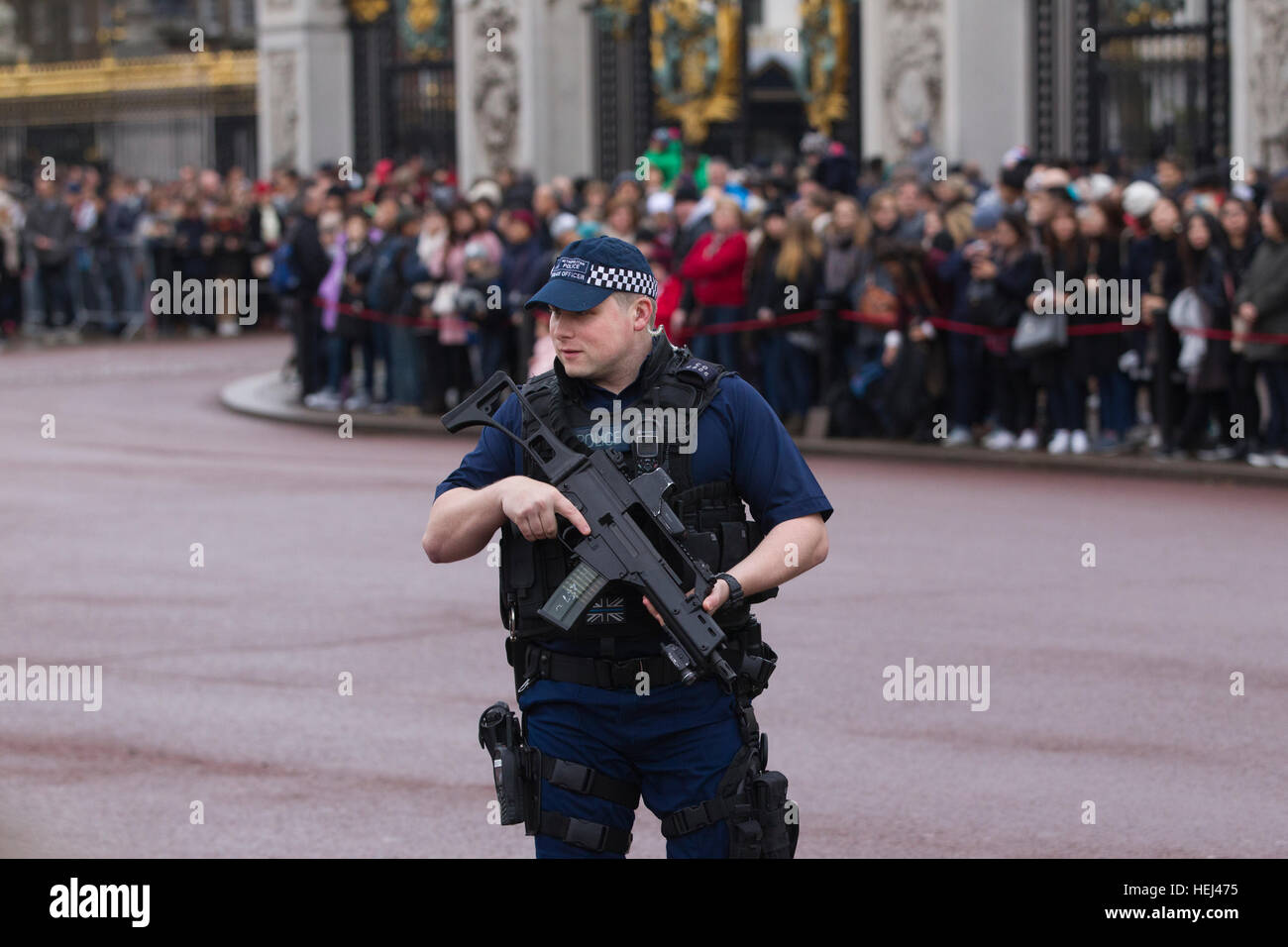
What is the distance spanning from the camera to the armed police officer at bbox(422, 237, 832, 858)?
501 centimetres

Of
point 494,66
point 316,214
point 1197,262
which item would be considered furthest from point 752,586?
point 494,66

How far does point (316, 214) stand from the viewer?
22500 mm

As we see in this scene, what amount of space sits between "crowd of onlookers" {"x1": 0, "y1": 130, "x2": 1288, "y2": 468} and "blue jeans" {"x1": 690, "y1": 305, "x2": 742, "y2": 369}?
0.08ft

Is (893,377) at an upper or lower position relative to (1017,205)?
lower

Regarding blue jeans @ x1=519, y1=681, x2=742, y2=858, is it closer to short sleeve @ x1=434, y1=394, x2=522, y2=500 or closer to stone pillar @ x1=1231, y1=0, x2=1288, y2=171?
short sleeve @ x1=434, y1=394, x2=522, y2=500

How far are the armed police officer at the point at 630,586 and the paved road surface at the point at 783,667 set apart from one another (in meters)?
1.10

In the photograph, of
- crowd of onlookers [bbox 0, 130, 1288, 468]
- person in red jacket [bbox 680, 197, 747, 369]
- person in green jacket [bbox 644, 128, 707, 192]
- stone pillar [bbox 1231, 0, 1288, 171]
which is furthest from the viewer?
person in green jacket [bbox 644, 128, 707, 192]

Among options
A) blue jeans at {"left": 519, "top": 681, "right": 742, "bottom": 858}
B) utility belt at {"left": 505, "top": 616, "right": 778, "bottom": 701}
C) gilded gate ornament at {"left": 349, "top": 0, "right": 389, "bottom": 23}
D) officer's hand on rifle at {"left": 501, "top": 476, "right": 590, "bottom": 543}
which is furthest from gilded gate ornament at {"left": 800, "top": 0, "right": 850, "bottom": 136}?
officer's hand on rifle at {"left": 501, "top": 476, "right": 590, "bottom": 543}

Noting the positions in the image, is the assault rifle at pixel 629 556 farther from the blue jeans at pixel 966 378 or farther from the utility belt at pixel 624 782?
the blue jeans at pixel 966 378

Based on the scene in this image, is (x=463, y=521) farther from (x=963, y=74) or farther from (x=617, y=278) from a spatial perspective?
(x=963, y=74)
